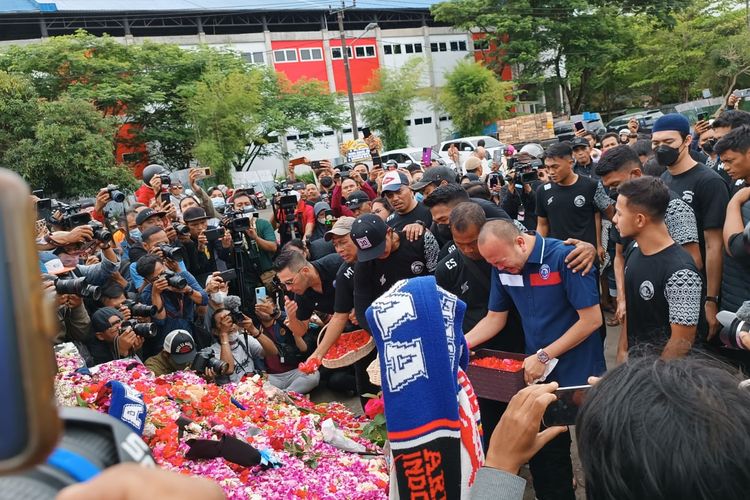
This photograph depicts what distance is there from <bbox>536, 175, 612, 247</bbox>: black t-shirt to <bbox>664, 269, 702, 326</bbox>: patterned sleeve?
92.5 inches

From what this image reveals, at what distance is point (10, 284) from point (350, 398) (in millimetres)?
5180

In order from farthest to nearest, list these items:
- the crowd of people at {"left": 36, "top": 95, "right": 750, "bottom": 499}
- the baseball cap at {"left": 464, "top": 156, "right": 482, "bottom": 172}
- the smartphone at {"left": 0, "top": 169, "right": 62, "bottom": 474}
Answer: the baseball cap at {"left": 464, "top": 156, "right": 482, "bottom": 172}, the crowd of people at {"left": 36, "top": 95, "right": 750, "bottom": 499}, the smartphone at {"left": 0, "top": 169, "right": 62, "bottom": 474}

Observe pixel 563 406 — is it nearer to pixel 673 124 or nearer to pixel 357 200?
pixel 673 124

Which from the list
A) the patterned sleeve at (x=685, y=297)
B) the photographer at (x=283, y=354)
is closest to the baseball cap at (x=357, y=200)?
the photographer at (x=283, y=354)

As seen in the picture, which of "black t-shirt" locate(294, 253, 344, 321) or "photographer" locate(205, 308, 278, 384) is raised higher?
"black t-shirt" locate(294, 253, 344, 321)

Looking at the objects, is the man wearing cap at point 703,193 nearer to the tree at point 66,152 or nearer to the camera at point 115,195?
the camera at point 115,195

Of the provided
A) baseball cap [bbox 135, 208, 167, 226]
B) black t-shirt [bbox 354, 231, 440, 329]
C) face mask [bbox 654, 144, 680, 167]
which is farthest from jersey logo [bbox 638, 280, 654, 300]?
baseball cap [bbox 135, 208, 167, 226]

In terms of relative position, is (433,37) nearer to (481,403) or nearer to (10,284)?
(481,403)

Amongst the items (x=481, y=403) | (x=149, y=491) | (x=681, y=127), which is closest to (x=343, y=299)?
(x=481, y=403)

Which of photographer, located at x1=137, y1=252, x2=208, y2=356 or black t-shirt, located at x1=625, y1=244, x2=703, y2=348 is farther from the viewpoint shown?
photographer, located at x1=137, y1=252, x2=208, y2=356

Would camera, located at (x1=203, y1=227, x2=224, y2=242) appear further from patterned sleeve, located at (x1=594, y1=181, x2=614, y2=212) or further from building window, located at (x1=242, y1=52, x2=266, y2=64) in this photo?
building window, located at (x1=242, y1=52, x2=266, y2=64)

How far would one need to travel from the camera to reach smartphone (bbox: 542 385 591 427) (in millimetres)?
1554

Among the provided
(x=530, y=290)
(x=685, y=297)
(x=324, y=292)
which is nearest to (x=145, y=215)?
(x=324, y=292)

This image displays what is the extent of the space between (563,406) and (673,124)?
3189mm
